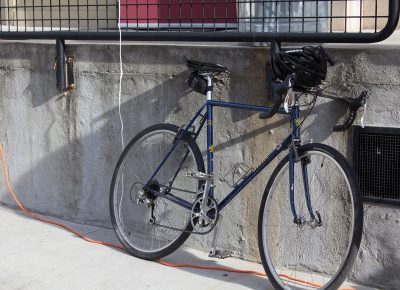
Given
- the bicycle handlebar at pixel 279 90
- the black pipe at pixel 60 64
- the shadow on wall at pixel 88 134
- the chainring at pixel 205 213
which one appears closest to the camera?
the bicycle handlebar at pixel 279 90

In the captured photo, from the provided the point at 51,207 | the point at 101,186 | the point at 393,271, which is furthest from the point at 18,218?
the point at 393,271

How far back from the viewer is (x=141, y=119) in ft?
19.1

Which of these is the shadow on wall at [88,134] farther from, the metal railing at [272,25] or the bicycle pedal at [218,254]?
the bicycle pedal at [218,254]

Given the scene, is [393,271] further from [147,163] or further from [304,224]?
[147,163]

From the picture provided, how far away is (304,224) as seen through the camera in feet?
15.0

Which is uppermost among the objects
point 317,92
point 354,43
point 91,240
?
point 354,43

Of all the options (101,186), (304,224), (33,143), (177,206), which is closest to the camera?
(304,224)

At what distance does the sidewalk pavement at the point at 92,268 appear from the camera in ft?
16.0

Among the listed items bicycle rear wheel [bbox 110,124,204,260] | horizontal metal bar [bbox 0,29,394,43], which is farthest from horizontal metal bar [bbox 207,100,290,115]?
horizontal metal bar [bbox 0,29,394,43]

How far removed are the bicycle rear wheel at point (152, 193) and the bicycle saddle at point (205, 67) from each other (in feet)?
1.56

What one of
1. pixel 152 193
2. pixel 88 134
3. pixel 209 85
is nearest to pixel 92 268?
pixel 152 193

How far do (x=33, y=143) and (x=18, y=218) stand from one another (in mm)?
665

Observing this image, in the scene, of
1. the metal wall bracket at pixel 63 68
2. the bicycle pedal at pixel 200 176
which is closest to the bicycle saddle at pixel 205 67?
the bicycle pedal at pixel 200 176

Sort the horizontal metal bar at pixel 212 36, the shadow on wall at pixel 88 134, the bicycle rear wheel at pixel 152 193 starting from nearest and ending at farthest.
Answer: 1. the horizontal metal bar at pixel 212 36
2. the bicycle rear wheel at pixel 152 193
3. the shadow on wall at pixel 88 134
